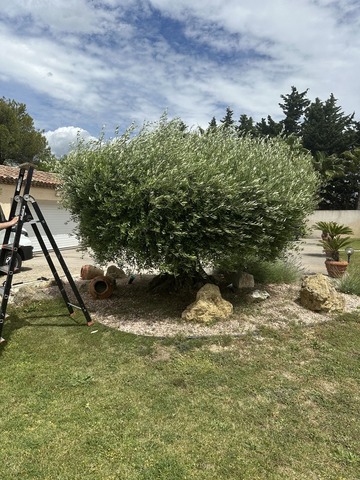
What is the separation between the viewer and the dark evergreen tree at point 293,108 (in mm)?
44781

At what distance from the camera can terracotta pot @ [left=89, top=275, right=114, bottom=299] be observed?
6.99m

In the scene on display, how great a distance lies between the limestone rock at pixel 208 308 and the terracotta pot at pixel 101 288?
1.98 meters

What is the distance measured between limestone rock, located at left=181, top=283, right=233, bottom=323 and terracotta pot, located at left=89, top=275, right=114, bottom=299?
198 cm

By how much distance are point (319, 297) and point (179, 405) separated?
12.3 feet

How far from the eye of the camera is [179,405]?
3543mm

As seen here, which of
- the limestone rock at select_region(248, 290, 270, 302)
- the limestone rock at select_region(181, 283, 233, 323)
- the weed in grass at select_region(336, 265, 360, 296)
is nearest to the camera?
the limestone rock at select_region(181, 283, 233, 323)

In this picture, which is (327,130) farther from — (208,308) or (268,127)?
(208,308)

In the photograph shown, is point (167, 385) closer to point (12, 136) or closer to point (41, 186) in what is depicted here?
point (41, 186)

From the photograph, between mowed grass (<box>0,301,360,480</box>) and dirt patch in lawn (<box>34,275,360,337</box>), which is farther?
dirt patch in lawn (<box>34,275,360,337</box>)

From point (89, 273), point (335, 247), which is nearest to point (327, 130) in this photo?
point (335, 247)

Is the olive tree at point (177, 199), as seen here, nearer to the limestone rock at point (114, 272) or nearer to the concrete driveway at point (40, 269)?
the limestone rock at point (114, 272)

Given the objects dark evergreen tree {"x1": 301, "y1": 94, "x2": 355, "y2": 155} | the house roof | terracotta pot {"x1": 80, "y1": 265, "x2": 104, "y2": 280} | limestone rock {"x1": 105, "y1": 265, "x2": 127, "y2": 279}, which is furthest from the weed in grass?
dark evergreen tree {"x1": 301, "y1": 94, "x2": 355, "y2": 155}

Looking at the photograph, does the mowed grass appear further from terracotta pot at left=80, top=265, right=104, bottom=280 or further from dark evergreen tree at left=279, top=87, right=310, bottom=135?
dark evergreen tree at left=279, top=87, right=310, bottom=135

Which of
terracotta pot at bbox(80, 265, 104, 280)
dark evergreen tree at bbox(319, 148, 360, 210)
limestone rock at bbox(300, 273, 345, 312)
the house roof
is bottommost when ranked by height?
terracotta pot at bbox(80, 265, 104, 280)
